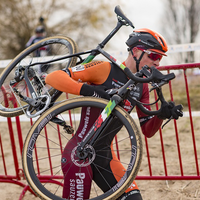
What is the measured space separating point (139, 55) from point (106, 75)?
1.15 feet

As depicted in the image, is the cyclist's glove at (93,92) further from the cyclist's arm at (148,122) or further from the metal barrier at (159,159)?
the metal barrier at (159,159)

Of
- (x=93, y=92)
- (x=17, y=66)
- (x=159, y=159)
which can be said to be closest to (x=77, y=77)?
(x=93, y=92)

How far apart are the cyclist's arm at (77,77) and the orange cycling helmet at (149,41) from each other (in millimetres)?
332

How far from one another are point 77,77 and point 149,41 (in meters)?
0.71

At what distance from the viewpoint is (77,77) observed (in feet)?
9.36

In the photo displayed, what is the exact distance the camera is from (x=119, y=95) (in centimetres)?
262

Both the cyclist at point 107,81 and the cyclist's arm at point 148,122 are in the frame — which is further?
the cyclist's arm at point 148,122

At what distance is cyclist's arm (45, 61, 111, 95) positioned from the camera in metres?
2.73

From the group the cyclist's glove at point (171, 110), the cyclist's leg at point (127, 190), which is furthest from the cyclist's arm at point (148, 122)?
the cyclist's leg at point (127, 190)

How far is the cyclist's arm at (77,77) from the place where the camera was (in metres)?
2.73

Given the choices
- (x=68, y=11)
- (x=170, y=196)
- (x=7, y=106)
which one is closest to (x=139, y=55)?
(x=7, y=106)

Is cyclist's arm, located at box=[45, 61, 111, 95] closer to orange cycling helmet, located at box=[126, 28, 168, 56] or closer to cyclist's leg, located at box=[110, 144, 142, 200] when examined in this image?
orange cycling helmet, located at box=[126, 28, 168, 56]

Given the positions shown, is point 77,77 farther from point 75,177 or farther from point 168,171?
point 168,171

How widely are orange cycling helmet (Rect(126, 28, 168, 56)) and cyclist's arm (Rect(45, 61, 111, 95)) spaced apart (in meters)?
0.33
